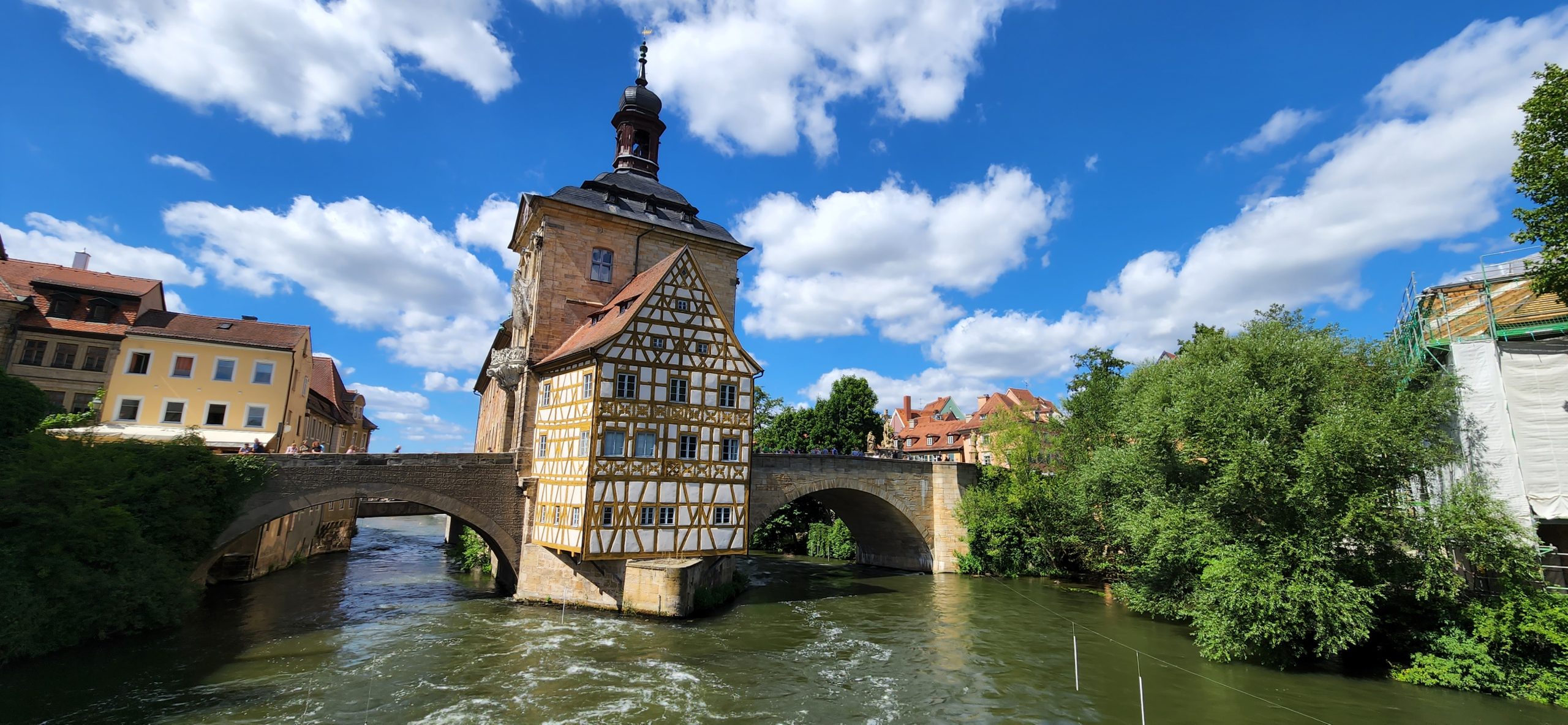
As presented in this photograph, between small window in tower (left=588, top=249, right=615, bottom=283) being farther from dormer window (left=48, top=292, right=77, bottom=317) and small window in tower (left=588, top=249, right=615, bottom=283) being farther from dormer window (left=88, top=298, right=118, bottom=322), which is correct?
dormer window (left=48, top=292, right=77, bottom=317)

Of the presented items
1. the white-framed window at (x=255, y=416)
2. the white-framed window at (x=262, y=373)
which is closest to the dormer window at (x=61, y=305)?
the white-framed window at (x=262, y=373)

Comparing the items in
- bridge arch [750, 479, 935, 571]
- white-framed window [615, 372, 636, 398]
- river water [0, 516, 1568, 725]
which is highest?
white-framed window [615, 372, 636, 398]

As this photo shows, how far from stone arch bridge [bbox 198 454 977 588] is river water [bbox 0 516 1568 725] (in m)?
2.55

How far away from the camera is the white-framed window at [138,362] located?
827 inches

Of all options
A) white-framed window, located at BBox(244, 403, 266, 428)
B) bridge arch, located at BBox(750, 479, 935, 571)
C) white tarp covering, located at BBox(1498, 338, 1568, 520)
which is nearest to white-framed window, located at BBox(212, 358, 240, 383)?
white-framed window, located at BBox(244, 403, 266, 428)

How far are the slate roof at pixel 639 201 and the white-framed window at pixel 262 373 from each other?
10.6 metres

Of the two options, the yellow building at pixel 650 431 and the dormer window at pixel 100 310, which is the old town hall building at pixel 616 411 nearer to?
the yellow building at pixel 650 431

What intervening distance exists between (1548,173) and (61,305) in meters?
36.1

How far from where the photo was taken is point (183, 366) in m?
21.6

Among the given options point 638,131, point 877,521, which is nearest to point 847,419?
point 877,521

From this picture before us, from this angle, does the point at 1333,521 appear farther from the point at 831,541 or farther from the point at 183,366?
the point at 183,366

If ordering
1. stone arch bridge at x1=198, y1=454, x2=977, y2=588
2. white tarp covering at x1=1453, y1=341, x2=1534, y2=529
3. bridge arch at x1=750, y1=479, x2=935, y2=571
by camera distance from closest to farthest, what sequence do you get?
white tarp covering at x1=1453, y1=341, x2=1534, y2=529
stone arch bridge at x1=198, y1=454, x2=977, y2=588
bridge arch at x1=750, y1=479, x2=935, y2=571

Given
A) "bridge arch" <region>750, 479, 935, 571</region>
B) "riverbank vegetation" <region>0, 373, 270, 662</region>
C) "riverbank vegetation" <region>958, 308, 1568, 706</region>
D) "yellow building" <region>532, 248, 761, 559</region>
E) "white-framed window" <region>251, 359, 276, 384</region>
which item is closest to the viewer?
"riverbank vegetation" <region>0, 373, 270, 662</region>

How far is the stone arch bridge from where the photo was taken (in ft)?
58.9
